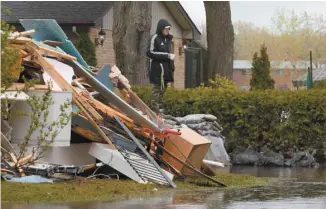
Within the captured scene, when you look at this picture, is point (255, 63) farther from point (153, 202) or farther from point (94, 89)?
point (153, 202)

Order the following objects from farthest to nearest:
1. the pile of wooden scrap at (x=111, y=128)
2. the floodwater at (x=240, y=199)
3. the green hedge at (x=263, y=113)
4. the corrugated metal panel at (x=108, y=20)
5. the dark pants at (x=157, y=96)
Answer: the corrugated metal panel at (x=108, y=20), the green hedge at (x=263, y=113), the dark pants at (x=157, y=96), the pile of wooden scrap at (x=111, y=128), the floodwater at (x=240, y=199)

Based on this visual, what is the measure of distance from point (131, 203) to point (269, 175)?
19.4 ft

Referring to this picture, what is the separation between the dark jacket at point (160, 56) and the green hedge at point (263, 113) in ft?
13.2

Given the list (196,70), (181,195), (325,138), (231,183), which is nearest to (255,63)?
(325,138)

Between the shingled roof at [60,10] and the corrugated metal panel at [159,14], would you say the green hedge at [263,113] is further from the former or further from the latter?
the corrugated metal panel at [159,14]

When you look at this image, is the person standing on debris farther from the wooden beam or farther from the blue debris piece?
the wooden beam

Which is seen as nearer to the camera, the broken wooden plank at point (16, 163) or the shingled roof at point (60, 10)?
the broken wooden plank at point (16, 163)

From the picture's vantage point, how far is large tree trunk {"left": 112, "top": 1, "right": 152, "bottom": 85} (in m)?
22.6

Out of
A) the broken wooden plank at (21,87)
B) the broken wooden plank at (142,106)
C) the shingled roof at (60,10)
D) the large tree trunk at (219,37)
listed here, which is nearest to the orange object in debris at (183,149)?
the broken wooden plank at (142,106)

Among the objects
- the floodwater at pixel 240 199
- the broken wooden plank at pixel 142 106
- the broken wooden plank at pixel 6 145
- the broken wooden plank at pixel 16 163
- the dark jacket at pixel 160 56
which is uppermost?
the dark jacket at pixel 160 56

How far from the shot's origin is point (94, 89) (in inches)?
527

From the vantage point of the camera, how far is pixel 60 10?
30000mm

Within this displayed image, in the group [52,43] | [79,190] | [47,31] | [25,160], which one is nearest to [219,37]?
[47,31]

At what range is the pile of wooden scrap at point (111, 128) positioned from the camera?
12.1 m
